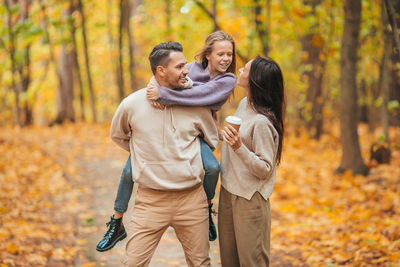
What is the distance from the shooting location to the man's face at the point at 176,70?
275 cm

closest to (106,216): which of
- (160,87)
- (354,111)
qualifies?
(160,87)

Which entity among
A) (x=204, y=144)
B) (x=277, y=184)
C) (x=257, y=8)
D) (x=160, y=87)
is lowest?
(x=277, y=184)

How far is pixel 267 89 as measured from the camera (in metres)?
2.81

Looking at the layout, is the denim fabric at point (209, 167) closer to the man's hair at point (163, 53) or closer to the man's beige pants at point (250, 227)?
the man's beige pants at point (250, 227)

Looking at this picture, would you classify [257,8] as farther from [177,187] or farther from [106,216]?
[177,187]

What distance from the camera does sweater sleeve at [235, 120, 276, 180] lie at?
2.69 meters

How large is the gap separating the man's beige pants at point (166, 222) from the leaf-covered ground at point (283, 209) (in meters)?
1.98

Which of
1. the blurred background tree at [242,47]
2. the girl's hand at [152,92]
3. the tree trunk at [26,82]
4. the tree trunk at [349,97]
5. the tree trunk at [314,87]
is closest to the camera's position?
the girl's hand at [152,92]

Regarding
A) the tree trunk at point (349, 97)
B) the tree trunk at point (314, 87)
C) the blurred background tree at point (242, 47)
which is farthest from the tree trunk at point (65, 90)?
the tree trunk at point (349, 97)

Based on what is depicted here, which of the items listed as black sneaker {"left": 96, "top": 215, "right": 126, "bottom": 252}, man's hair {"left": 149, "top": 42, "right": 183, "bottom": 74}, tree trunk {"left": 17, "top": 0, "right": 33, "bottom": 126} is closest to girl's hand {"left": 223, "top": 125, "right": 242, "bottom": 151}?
man's hair {"left": 149, "top": 42, "right": 183, "bottom": 74}

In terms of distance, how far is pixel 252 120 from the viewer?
9.27 feet

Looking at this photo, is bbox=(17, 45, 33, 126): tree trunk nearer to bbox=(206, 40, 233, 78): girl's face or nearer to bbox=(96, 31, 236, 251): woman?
bbox=(96, 31, 236, 251): woman

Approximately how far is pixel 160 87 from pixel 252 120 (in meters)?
0.67

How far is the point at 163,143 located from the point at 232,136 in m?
0.49
